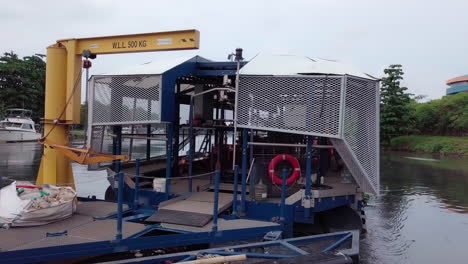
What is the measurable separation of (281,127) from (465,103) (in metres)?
45.4

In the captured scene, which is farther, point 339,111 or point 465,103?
point 465,103

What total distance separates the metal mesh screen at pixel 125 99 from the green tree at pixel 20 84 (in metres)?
41.0

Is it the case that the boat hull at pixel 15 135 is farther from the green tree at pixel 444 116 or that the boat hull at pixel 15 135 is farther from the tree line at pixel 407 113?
the green tree at pixel 444 116

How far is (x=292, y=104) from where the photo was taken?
22.5ft

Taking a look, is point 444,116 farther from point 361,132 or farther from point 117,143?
point 117,143

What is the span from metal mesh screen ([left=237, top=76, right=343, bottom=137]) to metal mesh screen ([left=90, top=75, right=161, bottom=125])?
1791mm

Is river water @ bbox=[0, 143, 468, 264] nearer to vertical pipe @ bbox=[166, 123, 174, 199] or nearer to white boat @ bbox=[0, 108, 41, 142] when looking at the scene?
vertical pipe @ bbox=[166, 123, 174, 199]

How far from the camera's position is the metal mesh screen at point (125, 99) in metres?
7.79

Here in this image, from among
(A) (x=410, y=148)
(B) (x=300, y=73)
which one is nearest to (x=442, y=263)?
(B) (x=300, y=73)

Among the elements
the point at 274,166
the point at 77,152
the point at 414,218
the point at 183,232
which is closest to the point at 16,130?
the point at 77,152

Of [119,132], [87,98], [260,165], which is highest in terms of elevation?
[87,98]

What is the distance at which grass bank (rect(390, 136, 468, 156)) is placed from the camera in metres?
39.5

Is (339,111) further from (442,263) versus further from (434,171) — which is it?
(434,171)

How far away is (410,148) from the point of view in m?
45.1
